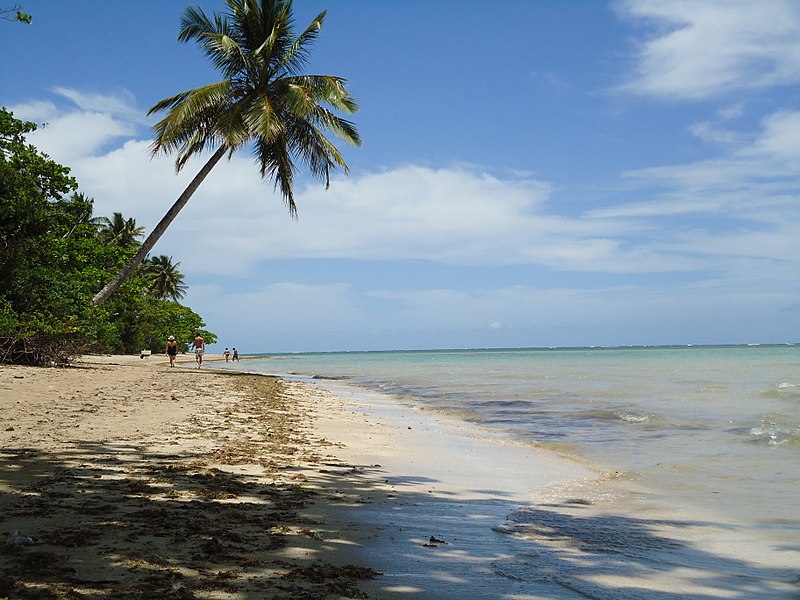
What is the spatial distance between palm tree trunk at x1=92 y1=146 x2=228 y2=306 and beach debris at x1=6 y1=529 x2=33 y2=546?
1319cm

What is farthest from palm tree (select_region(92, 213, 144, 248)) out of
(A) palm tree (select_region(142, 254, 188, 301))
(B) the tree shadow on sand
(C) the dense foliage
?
(B) the tree shadow on sand

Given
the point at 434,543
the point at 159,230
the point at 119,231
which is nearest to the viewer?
the point at 434,543

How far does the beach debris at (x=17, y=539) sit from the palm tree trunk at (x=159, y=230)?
1319 centimetres

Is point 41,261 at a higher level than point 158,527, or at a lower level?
higher

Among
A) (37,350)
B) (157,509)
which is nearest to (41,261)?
(37,350)

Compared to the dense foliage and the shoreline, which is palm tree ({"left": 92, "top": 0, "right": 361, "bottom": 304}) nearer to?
the dense foliage

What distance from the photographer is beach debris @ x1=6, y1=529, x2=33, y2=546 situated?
3.21m

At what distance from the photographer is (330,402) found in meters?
15.9

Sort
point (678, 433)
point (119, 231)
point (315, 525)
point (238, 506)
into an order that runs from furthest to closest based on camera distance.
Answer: point (119, 231) → point (678, 433) → point (238, 506) → point (315, 525)

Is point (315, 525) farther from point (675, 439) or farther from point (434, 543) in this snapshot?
point (675, 439)

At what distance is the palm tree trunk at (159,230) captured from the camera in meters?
15.8

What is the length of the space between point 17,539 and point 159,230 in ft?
46.1

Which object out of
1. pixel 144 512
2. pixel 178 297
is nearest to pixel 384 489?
pixel 144 512

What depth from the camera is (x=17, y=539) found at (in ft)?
10.6
